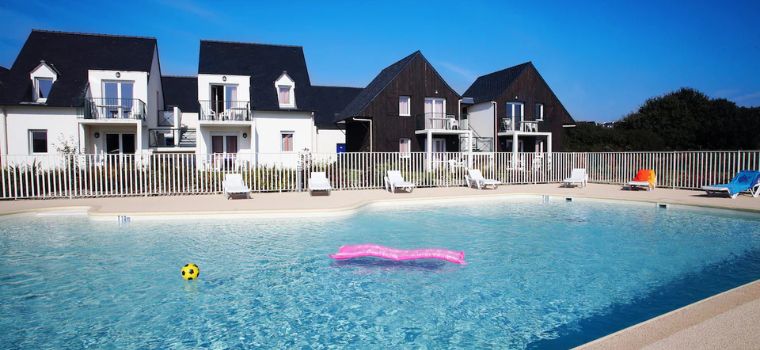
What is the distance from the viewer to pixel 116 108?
2319 cm

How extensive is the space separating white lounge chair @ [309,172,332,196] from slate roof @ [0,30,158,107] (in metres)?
13.9

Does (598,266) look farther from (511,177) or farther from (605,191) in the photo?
(511,177)

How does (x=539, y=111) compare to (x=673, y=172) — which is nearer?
(x=673, y=172)

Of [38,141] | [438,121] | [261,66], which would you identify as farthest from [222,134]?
[438,121]

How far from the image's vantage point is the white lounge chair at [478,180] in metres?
17.8

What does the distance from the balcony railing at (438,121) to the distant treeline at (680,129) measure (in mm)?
19859

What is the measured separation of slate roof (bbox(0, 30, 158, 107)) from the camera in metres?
22.2

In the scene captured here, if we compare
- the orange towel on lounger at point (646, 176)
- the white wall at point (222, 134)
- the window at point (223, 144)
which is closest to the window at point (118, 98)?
the white wall at point (222, 134)

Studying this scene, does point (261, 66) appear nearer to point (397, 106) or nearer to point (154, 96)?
point (154, 96)

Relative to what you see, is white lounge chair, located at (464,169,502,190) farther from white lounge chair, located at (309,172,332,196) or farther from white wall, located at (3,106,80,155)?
white wall, located at (3,106,80,155)

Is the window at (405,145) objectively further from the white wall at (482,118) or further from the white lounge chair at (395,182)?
the white lounge chair at (395,182)

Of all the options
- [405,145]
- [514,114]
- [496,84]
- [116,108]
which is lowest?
[405,145]

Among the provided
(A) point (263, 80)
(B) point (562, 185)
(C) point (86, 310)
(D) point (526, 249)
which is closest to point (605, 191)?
(B) point (562, 185)

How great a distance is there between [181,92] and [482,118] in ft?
70.5
